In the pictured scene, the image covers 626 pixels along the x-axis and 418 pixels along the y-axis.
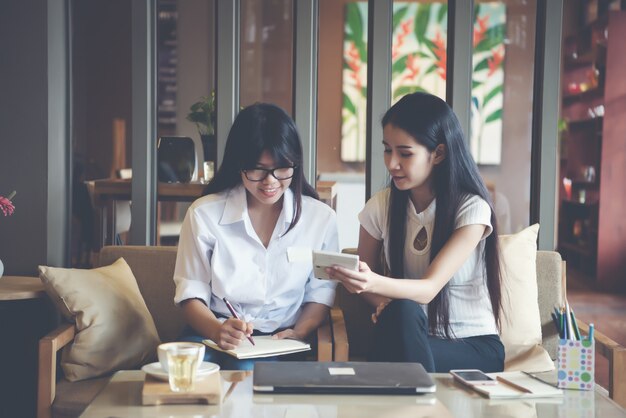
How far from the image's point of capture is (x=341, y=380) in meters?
1.69

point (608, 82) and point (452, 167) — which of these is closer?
point (452, 167)

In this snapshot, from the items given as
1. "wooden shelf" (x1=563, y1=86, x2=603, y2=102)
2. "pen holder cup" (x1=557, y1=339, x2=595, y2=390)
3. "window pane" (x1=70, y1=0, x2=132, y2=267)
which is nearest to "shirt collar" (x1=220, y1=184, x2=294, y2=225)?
"pen holder cup" (x1=557, y1=339, x2=595, y2=390)

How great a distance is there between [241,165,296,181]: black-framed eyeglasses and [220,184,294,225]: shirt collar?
119 mm

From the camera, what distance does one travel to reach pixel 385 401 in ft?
5.40

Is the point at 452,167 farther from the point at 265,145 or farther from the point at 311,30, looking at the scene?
the point at 311,30

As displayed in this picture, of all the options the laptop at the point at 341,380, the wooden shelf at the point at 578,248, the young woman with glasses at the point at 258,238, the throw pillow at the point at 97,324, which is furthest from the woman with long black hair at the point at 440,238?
the wooden shelf at the point at 578,248

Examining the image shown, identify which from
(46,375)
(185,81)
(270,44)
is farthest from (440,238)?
(270,44)

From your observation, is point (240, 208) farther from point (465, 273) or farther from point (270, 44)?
point (270, 44)

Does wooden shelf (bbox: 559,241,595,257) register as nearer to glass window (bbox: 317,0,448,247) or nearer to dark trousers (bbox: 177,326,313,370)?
glass window (bbox: 317,0,448,247)

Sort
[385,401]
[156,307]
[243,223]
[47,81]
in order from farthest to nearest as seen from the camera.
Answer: [47,81], [156,307], [243,223], [385,401]

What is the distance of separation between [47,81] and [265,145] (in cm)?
119

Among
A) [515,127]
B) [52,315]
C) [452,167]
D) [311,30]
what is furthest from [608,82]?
[52,315]

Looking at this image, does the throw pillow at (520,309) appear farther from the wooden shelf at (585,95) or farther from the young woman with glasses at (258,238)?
the wooden shelf at (585,95)

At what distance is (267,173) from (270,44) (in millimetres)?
2792
